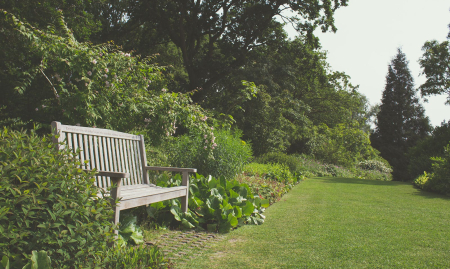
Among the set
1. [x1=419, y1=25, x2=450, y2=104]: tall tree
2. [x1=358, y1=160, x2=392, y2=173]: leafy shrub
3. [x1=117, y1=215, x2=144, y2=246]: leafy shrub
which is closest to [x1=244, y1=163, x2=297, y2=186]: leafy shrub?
[x1=117, y1=215, x2=144, y2=246]: leafy shrub

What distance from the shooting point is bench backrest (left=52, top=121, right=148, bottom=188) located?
128 inches

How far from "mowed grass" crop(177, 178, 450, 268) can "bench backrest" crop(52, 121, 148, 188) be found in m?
1.45

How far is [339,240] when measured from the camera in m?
3.72

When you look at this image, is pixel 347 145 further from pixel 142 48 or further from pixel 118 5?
pixel 118 5

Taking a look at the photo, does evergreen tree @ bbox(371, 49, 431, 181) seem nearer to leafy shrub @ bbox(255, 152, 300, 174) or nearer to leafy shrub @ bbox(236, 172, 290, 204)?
leafy shrub @ bbox(255, 152, 300, 174)

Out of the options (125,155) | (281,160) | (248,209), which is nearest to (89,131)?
(125,155)

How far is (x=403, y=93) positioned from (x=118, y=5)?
29593 millimetres

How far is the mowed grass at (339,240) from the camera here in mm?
2986

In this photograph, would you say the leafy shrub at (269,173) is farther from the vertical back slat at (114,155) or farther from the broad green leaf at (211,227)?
the vertical back slat at (114,155)

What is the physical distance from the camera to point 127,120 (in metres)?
5.78

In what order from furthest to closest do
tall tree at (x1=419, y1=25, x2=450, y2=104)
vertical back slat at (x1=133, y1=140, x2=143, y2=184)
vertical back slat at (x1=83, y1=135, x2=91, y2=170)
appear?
tall tree at (x1=419, y1=25, x2=450, y2=104) → vertical back slat at (x1=133, y1=140, x2=143, y2=184) → vertical back slat at (x1=83, y1=135, x2=91, y2=170)

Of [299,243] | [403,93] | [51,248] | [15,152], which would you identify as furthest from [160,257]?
[403,93]

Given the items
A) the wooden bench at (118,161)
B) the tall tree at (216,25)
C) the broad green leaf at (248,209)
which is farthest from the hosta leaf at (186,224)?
the tall tree at (216,25)

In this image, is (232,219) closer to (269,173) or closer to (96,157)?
(96,157)
